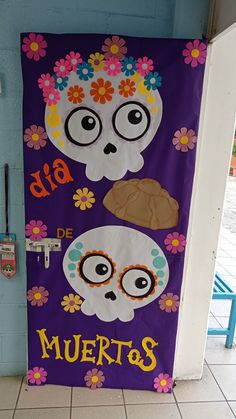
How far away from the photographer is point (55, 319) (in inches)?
79.7

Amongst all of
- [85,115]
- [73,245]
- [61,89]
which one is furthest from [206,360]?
[61,89]

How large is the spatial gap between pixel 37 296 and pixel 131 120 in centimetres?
116

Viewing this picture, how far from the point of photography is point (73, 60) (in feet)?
5.60

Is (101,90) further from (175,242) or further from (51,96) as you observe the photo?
(175,242)

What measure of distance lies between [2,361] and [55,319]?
510mm

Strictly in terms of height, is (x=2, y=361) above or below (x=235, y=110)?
below

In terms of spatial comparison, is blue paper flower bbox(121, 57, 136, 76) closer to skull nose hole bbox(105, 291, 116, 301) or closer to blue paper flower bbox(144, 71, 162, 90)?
blue paper flower bbox(144, 71, 162, 90)

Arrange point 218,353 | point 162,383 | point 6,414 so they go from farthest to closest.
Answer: point 218,353 < point 162,383 < point 6,414

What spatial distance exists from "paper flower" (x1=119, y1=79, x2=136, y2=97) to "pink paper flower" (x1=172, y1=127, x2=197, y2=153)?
326 mm

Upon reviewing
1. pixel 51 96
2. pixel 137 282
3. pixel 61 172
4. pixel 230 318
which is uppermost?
pixel 51 96

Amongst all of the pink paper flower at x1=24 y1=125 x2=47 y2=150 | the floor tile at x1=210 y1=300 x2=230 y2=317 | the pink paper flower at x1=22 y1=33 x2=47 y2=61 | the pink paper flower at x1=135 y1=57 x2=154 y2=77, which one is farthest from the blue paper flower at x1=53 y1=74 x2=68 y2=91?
the floor tile at x1=210 y1=300 x2=230 y2=317

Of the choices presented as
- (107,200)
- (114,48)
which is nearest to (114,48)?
A: (114,48)

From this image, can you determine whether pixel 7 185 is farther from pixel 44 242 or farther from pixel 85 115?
pixel 85 115

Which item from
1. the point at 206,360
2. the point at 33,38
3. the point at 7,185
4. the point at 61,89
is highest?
the point at 33,38
